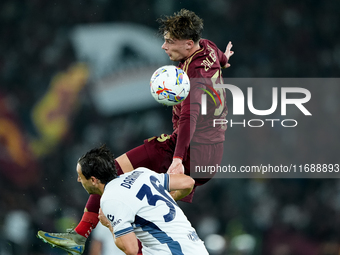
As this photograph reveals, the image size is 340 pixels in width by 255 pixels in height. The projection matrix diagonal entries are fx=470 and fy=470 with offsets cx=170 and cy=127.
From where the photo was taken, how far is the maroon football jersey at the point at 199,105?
3.64 meters

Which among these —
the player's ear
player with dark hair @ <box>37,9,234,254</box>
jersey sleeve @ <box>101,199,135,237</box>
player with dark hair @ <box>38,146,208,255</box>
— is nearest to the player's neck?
player with dark hair @ <box>37,9,234,254</box>

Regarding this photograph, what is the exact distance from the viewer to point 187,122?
12.0 ft

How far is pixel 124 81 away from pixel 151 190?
4.80m

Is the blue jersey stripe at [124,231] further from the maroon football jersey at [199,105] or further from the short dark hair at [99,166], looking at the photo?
the maroon football jersey at [199,105]

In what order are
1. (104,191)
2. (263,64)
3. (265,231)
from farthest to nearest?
(263,64) < (265,231) < (104,191)

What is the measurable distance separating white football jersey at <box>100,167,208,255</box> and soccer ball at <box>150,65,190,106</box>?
78cm

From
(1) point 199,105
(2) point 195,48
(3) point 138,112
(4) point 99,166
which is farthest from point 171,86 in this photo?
Result: (3) point 138,112

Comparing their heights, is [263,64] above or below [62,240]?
above

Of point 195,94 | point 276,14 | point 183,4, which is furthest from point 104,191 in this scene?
point 276,14

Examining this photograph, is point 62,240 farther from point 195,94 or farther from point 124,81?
point 124,81

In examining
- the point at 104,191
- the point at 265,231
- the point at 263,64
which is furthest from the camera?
the point at 263,64

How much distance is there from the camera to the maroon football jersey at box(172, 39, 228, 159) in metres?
3.64

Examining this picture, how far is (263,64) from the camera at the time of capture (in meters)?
7.77

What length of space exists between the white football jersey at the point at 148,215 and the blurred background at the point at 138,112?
13.7 ft
